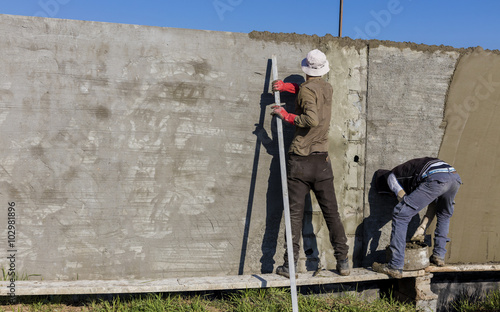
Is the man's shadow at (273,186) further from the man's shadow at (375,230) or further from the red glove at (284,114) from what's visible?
the man's shadow at (375,230)

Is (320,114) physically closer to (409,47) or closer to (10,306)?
(409,47)

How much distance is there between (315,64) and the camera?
3656mm

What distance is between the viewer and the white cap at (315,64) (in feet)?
12.0

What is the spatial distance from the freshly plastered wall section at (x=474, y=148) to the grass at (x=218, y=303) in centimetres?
105

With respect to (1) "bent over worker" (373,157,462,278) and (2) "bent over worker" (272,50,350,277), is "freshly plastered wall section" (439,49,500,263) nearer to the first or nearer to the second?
(1) "bent over worker" (373,157,462,278)

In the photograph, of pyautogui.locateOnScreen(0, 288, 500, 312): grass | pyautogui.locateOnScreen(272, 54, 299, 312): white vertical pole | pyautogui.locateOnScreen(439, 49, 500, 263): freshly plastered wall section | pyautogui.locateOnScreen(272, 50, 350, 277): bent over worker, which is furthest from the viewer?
pyautogui.locateOnScreen(439, 49, 500, 263): freshly plastered wall section

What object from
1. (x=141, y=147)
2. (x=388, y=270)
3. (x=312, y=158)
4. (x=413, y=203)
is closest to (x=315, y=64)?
(x=312, y=158)

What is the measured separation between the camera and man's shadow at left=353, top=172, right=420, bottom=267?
419cm

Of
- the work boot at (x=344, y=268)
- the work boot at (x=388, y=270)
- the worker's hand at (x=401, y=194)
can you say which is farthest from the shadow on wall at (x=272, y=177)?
the worker's hand at (x=401, y=194)

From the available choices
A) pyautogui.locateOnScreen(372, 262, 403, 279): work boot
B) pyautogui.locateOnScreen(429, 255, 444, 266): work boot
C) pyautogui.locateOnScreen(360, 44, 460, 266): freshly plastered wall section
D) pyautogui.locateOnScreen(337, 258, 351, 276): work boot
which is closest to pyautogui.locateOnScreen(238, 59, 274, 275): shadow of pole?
pyautogui.locateOnScreen(337, 258, 351, 276): work boot

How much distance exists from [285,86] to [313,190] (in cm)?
93

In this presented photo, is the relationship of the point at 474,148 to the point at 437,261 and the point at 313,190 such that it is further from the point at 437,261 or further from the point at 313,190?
the point at 313,190

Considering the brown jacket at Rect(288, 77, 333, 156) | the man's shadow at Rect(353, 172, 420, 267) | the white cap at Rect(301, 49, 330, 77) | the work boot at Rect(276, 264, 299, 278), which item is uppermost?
the white cap at Rect(301, 49, 330, 77)

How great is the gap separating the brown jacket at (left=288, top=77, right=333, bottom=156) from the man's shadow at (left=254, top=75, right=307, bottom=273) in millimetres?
235
